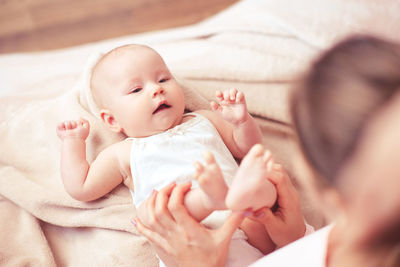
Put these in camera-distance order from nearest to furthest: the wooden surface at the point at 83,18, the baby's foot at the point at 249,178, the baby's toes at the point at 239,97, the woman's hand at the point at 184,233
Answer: the baby's foot at the point at 249,178 < the woman's hand at the point at 184,233 < the baby's toes at the point at 239,97 < the wooden surface at the point at 83,18

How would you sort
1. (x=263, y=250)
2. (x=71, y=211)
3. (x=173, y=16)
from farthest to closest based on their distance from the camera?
(x=173, y=16), (x=71, y=211), (x=263, y=250)

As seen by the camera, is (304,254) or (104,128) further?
(104,128)

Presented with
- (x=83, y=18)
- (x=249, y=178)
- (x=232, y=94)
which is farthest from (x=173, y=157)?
(x=83, y=18)

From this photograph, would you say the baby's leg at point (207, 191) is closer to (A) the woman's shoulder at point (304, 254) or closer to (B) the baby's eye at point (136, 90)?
(A) the woman's shoulder at point (304, 254)

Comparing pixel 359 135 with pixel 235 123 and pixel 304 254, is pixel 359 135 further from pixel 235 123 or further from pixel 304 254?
pixel 235 123

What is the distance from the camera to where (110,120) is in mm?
1107

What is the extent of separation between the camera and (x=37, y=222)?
1078mm

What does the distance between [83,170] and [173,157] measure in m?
0.24

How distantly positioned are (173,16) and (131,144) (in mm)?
1293

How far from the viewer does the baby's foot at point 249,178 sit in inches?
27.1

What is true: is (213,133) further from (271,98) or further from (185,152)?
(271,98)

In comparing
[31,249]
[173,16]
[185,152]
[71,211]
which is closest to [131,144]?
[185,152]

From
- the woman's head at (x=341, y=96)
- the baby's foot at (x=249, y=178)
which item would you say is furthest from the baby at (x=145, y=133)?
the woman's head at (x=341, y=96)

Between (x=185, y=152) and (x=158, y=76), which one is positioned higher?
(x=158, y=76)
